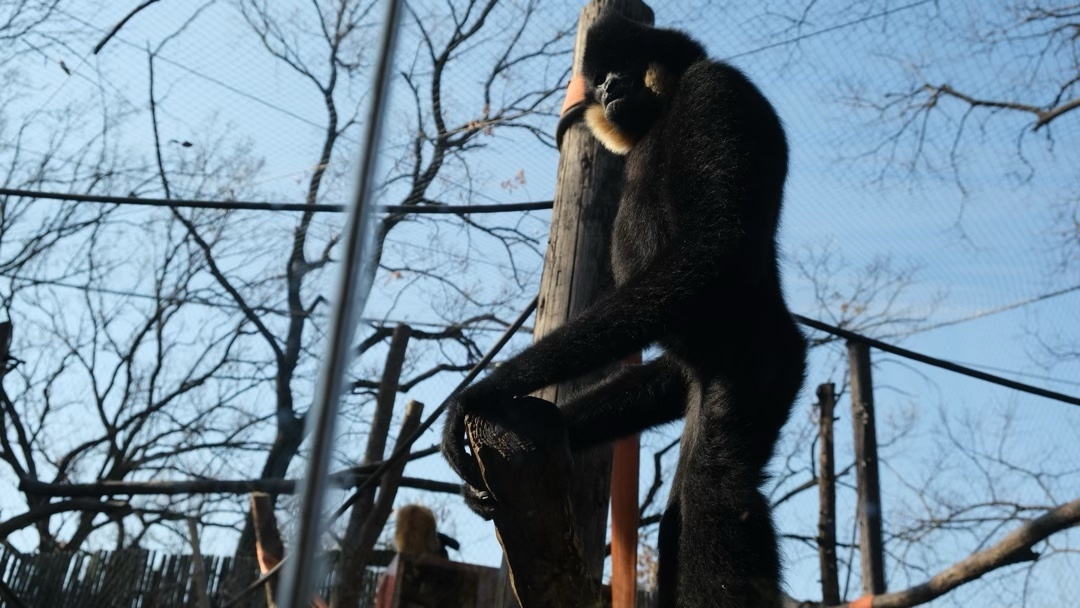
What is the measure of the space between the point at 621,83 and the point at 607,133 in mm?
177

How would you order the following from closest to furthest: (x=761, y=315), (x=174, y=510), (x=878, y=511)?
1. (x=761, y=315)
2. (x=878, y=511)
3. (x=174, y=510)

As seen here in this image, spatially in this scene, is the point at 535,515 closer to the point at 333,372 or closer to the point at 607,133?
the point at 333,372

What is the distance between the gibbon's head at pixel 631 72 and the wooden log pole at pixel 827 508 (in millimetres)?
3969

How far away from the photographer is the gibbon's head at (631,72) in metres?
2.89

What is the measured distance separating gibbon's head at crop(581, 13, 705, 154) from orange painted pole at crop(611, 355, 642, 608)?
101cm

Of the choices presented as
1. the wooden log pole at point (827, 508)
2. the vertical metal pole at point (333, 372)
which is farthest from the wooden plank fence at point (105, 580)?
the vertical metal pole at point (333, 372)

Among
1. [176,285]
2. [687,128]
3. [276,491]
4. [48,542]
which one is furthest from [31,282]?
[687,128]

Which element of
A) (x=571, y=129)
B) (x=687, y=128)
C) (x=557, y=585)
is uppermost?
(x=571, y=129)

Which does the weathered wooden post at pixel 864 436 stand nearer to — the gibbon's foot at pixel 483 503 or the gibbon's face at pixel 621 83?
the gibbon's face at pixel 621 83

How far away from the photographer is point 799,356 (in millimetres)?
2457

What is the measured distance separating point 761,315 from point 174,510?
883 cm

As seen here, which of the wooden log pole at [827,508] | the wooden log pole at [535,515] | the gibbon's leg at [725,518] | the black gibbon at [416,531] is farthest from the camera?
the wooden log pole at [827,508]

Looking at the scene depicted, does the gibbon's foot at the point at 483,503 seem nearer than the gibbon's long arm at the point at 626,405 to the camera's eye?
Yes

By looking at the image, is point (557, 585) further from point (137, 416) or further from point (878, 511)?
point (137, 416)
